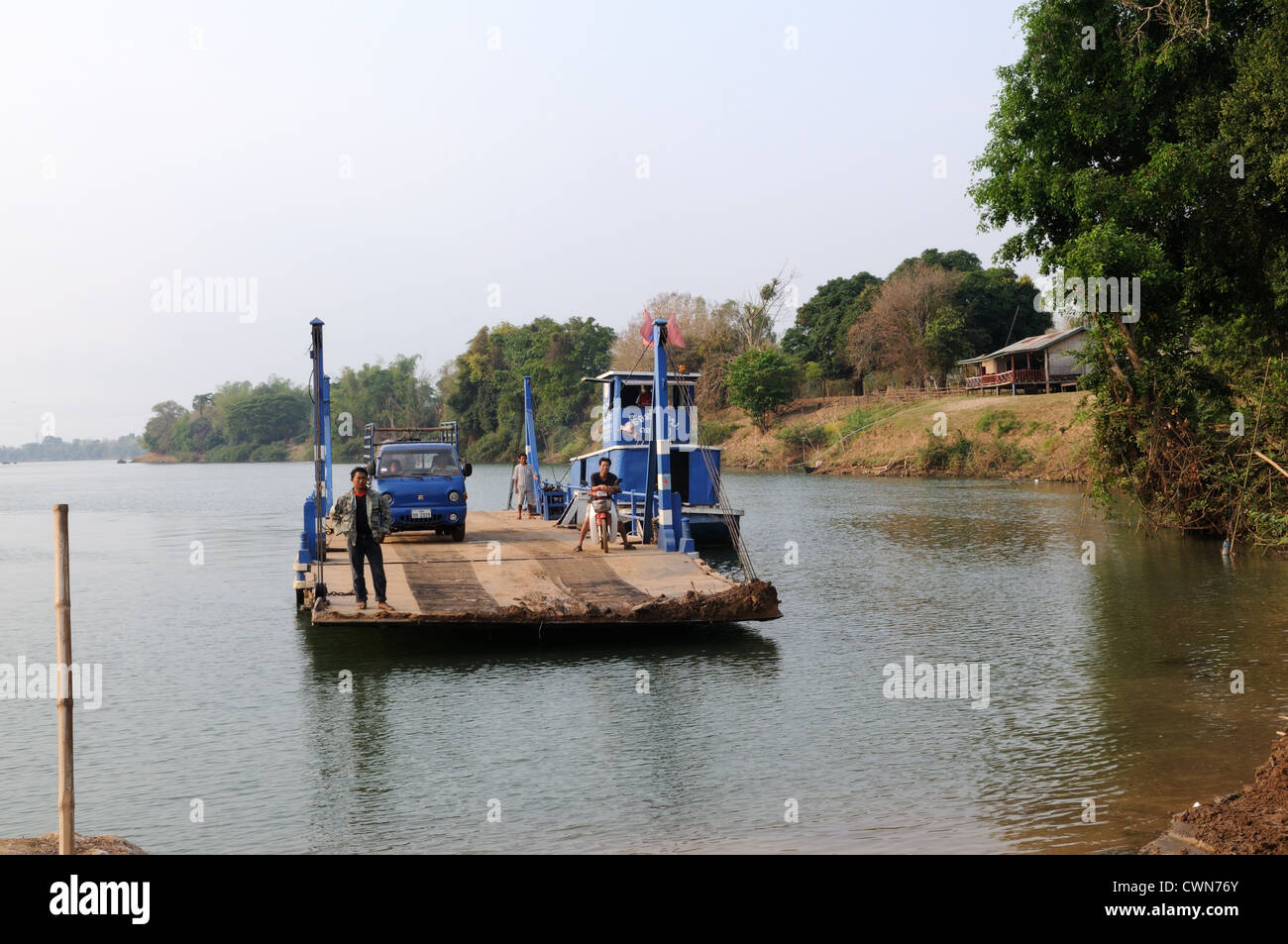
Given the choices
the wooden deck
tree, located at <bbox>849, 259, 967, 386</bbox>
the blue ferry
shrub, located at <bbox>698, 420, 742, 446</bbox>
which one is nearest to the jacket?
the wooden deck

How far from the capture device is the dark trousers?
530 inches

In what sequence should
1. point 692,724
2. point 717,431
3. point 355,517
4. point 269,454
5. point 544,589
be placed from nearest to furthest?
point 692,724 < point 355,517 < point 544,589 < point 717,431 < point 269,454

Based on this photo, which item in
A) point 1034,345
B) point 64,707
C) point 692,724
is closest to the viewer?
point 64,707

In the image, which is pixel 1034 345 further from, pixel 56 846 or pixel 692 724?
pixel 56 846

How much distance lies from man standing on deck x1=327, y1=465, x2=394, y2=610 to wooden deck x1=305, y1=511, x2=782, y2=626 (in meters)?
0.26

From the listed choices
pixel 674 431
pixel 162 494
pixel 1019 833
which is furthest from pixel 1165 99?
pixel 162 494

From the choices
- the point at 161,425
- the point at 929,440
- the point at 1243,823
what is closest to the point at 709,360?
the point at 929,440

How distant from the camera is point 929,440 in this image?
5869 cm

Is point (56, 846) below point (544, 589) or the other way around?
below

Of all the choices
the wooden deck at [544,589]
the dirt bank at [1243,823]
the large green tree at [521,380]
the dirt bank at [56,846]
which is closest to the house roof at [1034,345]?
the large green tree at [521,380]

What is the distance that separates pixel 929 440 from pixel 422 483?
4253 centimetres

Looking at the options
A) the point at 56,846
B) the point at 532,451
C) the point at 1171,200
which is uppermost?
the point at 1171,200

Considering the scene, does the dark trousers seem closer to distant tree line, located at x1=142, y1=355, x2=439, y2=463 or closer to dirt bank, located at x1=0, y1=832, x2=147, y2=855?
dirt bank, located at x1=0, y1=832, x2=147, y2=855

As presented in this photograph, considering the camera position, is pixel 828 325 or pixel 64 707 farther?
pixel 828 325
